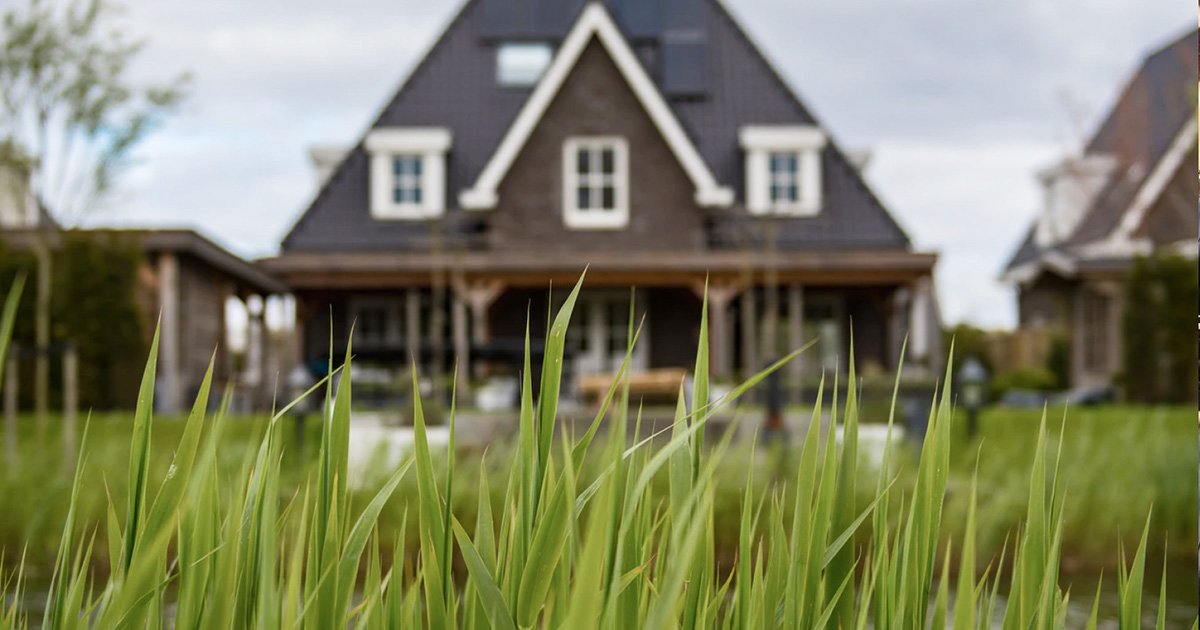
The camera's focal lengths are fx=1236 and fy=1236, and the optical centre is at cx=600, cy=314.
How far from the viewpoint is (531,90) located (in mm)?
20922

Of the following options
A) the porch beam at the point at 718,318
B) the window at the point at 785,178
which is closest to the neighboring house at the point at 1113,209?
the window at the point at 785,178

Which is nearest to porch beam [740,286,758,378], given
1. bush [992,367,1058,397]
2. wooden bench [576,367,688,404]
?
wooden bench [576,367,688,404]

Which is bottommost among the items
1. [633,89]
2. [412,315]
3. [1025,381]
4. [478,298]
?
[1025,381]

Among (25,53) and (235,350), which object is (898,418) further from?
(235,350)

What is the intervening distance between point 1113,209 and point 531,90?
477 inches

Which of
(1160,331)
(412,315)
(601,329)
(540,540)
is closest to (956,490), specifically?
(540,540)

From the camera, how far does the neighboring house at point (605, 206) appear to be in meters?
18.7

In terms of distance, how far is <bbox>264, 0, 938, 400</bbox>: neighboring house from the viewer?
18.7m

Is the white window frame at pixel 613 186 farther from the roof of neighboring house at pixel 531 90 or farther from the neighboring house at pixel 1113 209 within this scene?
the neighboring house at pixel 1113 209

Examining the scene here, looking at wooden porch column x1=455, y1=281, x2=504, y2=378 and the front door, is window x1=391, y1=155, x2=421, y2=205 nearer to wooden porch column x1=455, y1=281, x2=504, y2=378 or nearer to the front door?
wooden porch column x1=455, y1=281, x2=504, y2=378

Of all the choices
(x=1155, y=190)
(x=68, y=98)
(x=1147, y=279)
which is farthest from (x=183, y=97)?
(x=1155, y=190)

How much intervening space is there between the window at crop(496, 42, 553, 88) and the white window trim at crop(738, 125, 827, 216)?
3817 millimetres

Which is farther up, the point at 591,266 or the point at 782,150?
the point at 782,150

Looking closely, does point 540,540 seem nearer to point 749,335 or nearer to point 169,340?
point 749,335
